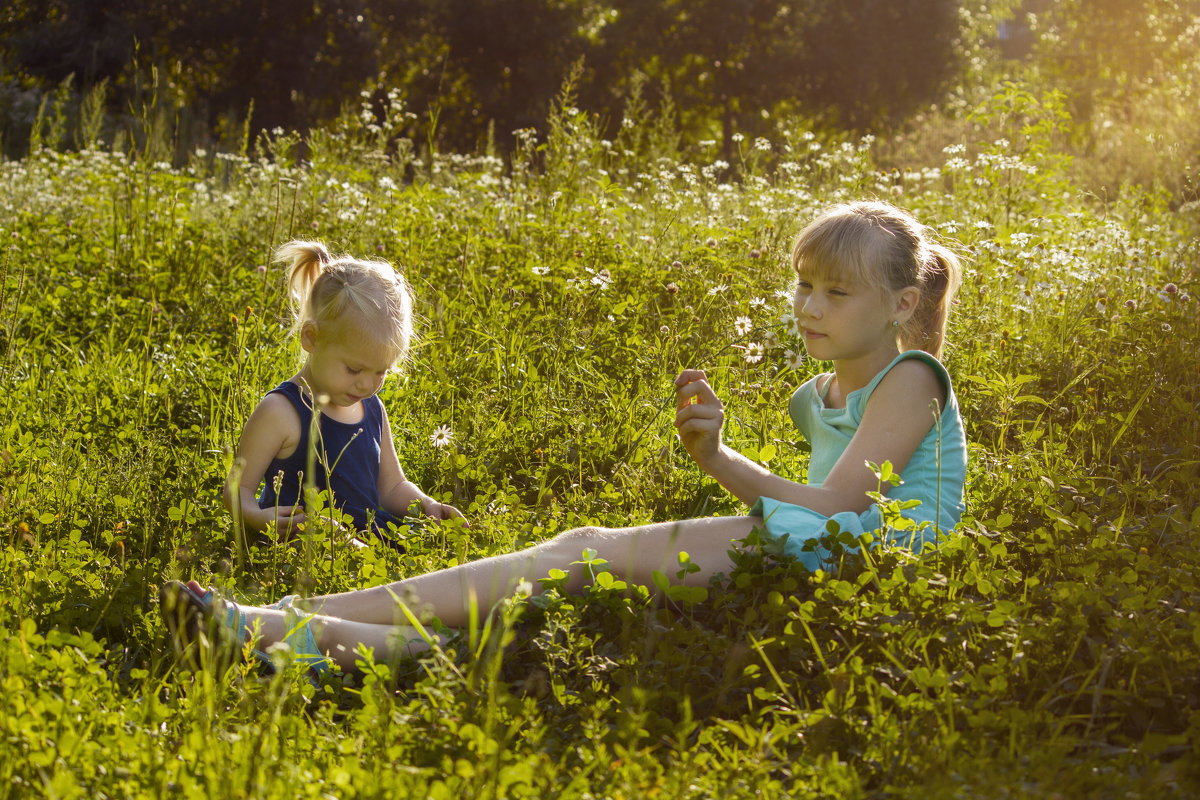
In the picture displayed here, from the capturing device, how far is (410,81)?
2058 centimetres

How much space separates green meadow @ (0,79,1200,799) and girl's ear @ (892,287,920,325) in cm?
64

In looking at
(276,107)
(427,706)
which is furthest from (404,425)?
(276,107)

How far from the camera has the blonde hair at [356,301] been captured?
123 inches

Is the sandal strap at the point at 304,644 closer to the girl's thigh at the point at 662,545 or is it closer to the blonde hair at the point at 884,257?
the girl's thigh at the point at 662,545

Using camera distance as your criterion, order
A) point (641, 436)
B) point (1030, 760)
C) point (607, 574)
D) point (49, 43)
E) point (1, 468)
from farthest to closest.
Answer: point (49, 43)
point (641, 436)
point (1, 468)
point (607, 574)
point (1030, 760)

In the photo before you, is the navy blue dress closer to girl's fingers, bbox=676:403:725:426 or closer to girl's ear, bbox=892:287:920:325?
girl's fingers, bbox=676:403:725:426

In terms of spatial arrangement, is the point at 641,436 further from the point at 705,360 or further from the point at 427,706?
the point at 427,706

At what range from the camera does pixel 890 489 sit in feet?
9.23

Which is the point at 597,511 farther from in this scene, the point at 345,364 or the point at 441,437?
the point at 345,364

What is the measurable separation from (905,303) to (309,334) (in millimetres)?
1866

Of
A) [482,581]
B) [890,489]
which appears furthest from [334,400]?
[890,489]

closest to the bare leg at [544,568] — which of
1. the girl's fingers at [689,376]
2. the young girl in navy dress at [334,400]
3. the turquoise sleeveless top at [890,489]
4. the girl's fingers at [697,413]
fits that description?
the turquoise sleeveless top at [890,489]

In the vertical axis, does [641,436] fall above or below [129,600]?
above

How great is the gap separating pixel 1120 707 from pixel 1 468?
3076mm
